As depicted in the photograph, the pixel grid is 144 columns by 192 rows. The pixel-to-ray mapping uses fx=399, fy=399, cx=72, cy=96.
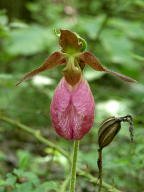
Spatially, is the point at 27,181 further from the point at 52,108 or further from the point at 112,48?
the point at 112,48

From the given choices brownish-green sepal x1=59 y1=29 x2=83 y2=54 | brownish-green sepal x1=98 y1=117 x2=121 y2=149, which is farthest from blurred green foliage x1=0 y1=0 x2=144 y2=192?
brownish-green sepal x1=59 y1=29 x2=83 y2=54

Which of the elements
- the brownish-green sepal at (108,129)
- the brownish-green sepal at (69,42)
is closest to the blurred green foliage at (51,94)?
the brownish-green sepal at (108,129)

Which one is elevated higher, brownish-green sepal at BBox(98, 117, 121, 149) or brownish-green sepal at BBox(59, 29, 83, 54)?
brownish-green sepal at BBox(59, 29, 83, 54)

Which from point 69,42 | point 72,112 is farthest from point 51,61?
point 72,112

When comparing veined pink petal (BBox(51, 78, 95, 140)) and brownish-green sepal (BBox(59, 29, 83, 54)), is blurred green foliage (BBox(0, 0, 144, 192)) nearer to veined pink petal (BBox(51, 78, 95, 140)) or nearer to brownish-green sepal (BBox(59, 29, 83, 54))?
veined pink petal (BBox(51, 78, 95, 140))

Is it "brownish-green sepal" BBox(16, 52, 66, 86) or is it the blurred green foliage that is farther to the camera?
the blurred green foliage

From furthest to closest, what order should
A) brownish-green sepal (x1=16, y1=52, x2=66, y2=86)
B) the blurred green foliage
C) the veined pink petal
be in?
the blurred green foliage → brownish-green sepal (x1=16, y1=52, x2=66, y2=86) → the veined pink petal

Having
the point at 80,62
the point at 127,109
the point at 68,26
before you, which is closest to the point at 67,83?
the point at 80,62
